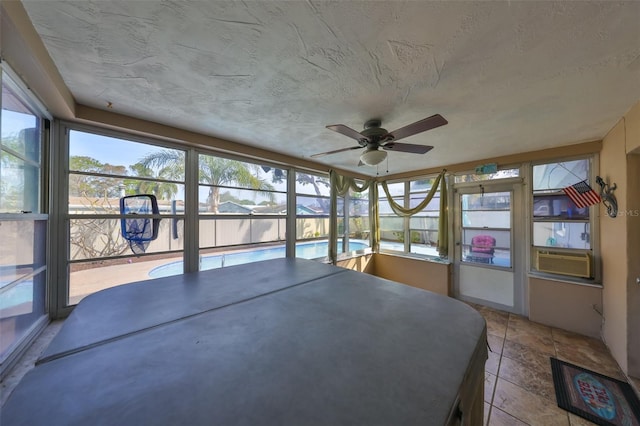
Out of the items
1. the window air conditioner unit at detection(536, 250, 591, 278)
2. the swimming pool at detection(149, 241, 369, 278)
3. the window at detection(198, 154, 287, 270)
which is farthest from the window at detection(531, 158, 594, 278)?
the window at detection(198, 154, 287, 270)

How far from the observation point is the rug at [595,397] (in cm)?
159

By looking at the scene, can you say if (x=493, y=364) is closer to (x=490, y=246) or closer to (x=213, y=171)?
(x=490, y=246)

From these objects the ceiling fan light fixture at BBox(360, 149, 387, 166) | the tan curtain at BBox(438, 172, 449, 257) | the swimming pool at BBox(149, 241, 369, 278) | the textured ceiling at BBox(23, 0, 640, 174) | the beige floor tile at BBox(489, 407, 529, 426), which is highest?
the textured ceiling at BBox(23, 0, 640, 174)

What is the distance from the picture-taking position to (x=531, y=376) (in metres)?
2.00

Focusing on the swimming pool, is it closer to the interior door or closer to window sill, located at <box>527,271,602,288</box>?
the interior door

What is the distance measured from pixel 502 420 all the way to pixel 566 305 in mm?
2199

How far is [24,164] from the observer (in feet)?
5.39

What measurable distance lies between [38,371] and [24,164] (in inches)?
70.8

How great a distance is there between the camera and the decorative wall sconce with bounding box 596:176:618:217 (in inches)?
88.0

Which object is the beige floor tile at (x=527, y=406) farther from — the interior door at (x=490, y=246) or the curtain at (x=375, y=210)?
the curtain at (x=375, y=210)

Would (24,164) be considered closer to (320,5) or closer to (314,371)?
(320,5)

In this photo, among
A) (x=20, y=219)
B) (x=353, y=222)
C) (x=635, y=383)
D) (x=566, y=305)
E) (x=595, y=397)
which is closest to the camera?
(x=20, y=219)

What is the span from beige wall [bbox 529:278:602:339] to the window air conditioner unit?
172mm

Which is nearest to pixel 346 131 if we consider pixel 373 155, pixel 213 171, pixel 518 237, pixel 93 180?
pixel 373 155
